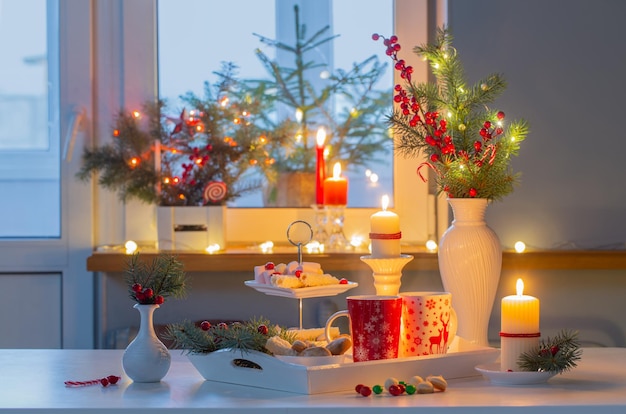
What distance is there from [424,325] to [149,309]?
40cm

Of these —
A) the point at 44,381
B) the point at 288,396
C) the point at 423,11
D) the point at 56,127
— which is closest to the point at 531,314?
the point at 288,396

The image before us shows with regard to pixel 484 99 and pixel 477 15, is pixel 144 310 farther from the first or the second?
pixel 477 15

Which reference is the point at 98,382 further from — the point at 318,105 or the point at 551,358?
the point at 318,105

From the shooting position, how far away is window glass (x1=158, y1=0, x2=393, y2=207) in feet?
8.62

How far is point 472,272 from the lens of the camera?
5.73 feet

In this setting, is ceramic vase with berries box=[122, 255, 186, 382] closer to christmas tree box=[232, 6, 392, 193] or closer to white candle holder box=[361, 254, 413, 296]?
white candle holder box=[361, 254, 413, 296]

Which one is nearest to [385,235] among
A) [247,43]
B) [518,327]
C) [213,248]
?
[518,327]

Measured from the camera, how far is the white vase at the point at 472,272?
1.74 meters

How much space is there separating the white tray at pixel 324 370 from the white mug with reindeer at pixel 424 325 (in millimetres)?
34

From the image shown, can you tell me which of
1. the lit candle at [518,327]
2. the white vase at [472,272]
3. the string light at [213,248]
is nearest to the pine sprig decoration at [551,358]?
the lit candle at [518,327]

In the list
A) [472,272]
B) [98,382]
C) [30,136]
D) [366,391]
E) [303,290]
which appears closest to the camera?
[366,391]

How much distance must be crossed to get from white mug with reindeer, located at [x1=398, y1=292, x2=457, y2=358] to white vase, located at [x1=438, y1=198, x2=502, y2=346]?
0.96 ft

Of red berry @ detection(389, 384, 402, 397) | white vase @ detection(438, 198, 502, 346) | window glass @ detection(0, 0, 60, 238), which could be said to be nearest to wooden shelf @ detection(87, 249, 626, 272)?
window glass @ detection(0, 0, 60, 238)

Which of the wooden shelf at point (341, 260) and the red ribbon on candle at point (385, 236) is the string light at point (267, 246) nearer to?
the wooden shelf at point (341, 260)
